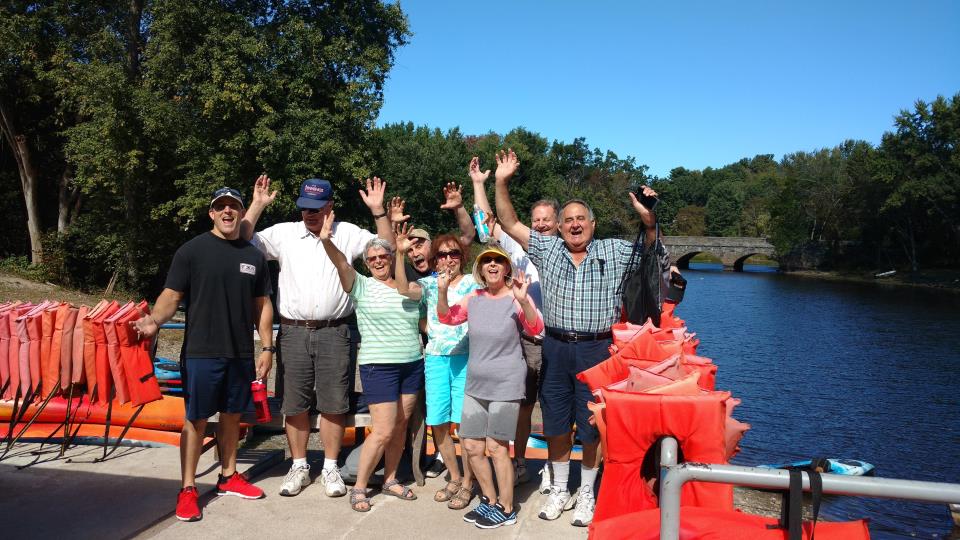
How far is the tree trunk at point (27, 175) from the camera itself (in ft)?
80.3

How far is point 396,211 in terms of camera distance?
5.23m

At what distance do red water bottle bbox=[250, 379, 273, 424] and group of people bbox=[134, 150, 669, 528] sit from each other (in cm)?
11

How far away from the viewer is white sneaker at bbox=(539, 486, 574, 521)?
182 inches

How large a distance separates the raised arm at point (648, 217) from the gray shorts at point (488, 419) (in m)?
1.33

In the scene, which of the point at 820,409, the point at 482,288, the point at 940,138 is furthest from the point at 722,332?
the point at 940,138

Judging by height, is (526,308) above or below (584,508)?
above

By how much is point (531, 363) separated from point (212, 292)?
215 cm

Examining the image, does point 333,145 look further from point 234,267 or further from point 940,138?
point 940,138

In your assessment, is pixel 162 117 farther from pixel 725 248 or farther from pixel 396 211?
pixel 725 248

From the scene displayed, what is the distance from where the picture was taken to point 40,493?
477 cm

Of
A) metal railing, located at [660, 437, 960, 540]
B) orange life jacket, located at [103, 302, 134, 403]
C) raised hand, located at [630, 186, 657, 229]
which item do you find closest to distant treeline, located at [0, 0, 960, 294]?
orange life jacket, located at [103, 302, 134, 403]

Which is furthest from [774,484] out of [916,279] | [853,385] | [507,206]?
[916,279]

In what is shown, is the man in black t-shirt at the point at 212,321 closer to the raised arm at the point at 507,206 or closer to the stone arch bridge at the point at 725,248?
the raised arm at the point at 507,206

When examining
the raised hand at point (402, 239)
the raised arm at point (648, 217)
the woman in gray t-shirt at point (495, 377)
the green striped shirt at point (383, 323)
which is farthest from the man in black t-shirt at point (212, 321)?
the raised arm at point (648, 217)
